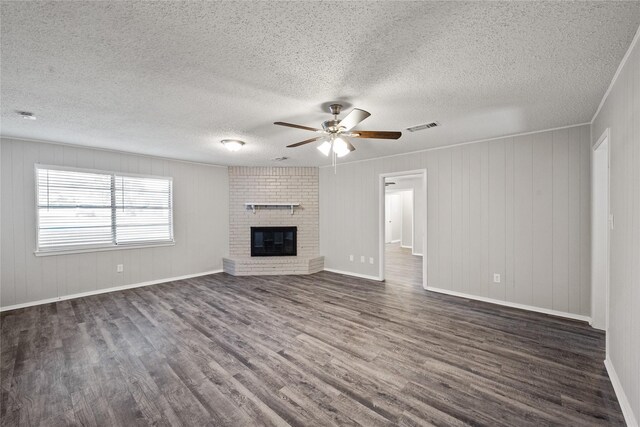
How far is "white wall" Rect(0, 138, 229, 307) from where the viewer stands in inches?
152

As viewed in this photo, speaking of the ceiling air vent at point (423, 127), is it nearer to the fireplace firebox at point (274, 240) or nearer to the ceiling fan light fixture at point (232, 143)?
the ceiling fan light fixture at point (232, 143)

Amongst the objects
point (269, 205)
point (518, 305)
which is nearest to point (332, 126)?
point (518, 305)

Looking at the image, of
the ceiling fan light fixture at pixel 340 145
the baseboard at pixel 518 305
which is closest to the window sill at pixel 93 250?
the ceiling fan light fixture at pixel 340 145

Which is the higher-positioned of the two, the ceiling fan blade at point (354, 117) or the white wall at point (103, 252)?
the ceiling fan blade at point (354, 117)

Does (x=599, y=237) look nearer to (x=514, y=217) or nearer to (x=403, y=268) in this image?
(x=514, y=217)

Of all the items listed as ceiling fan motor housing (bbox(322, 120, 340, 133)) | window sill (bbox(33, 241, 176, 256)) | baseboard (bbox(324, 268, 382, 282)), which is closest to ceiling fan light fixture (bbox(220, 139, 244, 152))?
ceiling fan motor housing (bbox(322, 120, 340, 133))

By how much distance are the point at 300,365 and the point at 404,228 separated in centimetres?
839

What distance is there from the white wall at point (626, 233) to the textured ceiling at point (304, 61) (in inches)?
9.8

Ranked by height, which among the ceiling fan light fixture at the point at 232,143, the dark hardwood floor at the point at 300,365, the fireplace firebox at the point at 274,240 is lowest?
the dark hardwood floor at the point at 300,365

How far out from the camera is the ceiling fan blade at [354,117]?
2.37 metres

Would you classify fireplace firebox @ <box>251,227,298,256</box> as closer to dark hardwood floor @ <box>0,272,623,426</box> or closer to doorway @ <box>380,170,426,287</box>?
doorway @ <box>380,170,426,287</box>

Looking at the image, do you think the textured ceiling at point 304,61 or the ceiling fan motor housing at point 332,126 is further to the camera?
the ceiling fan motor housing at point 332,126

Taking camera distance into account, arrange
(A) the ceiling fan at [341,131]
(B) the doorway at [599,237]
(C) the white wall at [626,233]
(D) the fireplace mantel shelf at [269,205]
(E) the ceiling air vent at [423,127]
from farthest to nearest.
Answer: (D) the fireplace mantel shelf at [269,205], (E) the ceiling air vent at [423,127], (B) the doorway at [599,237], (A) the ceiling fan at [341,131], (C) the white wall at [626,233]

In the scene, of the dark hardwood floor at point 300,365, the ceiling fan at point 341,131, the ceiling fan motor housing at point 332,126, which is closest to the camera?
the dark hardwood floor at point 300,365
